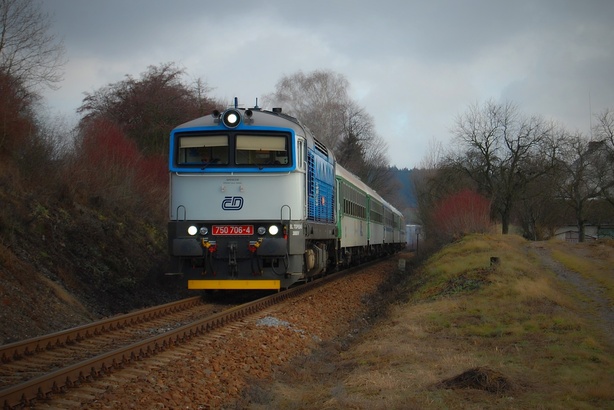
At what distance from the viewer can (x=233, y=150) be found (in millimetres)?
13344

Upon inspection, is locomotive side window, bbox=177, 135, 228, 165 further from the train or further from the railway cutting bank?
the railway cutting bank

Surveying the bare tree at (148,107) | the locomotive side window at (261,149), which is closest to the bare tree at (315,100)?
the bare tree at (148,107)

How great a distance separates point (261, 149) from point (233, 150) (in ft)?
1.93

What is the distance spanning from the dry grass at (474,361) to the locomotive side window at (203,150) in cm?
493

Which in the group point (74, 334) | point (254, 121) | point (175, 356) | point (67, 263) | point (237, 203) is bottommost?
point (175, 356)

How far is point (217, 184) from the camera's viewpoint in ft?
43.4

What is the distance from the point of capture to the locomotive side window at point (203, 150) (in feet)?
43.9

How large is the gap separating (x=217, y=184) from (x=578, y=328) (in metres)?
7.39

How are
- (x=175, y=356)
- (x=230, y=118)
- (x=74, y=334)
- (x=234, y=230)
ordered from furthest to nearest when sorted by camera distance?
(x=230, y=118), (x=234, y=230), (x=74, y=334), (x=175, y=356)

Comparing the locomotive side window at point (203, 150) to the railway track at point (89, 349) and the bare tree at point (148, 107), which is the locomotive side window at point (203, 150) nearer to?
the railway track at point (89, 349)

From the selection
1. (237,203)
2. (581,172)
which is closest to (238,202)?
(237,203)

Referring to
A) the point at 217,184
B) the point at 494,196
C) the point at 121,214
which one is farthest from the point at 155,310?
the point at 494,196

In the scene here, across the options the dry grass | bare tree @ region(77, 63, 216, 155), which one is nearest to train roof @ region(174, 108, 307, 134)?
the dry grass

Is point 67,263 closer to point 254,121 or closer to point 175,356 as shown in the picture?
point 254,121
